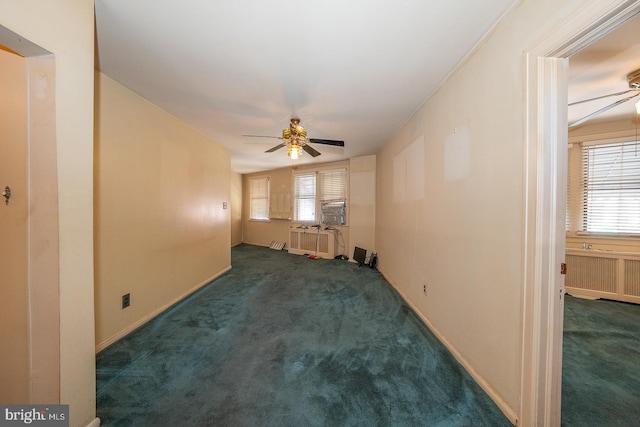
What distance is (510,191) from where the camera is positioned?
1.16 metres

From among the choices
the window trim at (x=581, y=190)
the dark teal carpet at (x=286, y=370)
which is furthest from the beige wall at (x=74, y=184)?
the window trim at (x=581, y=190)

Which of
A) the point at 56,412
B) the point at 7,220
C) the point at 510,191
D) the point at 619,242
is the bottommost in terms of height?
the point at 56,412

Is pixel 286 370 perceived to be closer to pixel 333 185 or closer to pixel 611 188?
pixel 333 185

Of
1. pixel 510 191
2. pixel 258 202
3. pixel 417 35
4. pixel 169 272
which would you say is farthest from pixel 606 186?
pixel 258 202

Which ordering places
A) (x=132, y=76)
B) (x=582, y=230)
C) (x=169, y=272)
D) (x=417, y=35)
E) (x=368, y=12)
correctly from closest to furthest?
(x=368, y=12)
(x=417, y=35)
(x=132, y=76)
(x=169, y=272)
(x=582, y=230)

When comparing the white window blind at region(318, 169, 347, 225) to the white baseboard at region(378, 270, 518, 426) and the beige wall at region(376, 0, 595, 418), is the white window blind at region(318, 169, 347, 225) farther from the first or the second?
the white baseboard at region(378, 270, 518, 426)

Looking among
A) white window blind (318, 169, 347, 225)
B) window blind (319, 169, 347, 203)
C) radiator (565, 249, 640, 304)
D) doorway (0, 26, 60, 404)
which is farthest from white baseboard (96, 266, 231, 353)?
radiator (565, 249, 640, 304)

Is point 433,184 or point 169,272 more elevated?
point 433,184

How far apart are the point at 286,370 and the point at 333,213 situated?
12.0ft

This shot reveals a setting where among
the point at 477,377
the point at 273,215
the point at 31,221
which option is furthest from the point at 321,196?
the point at 31,221

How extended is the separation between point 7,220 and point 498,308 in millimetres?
2686

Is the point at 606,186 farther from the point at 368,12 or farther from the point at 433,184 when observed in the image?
the point at 368,12

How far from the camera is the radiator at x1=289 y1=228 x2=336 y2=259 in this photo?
480 cm

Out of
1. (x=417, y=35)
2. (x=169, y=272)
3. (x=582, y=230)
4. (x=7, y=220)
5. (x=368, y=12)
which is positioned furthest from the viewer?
(x=582, y=230)
